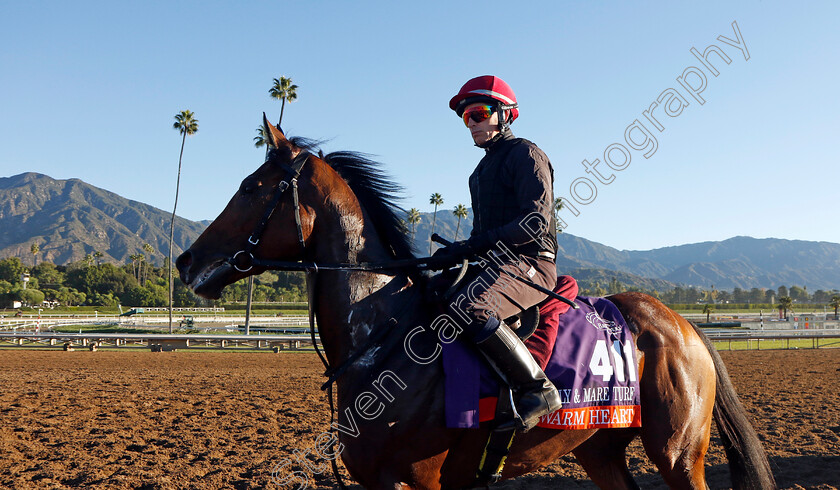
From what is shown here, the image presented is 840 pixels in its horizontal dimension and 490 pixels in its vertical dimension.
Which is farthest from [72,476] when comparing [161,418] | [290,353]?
[290,353]

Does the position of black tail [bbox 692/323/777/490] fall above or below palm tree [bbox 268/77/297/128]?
below

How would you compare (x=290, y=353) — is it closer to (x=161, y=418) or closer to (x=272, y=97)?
(x=161, y=418)

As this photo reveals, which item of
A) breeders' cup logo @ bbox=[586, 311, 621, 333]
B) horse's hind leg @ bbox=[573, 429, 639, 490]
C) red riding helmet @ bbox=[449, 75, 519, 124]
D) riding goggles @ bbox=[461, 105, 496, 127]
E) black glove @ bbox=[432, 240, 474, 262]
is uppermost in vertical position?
red riding helmet @ bbox=[449, 75, 519, 124]

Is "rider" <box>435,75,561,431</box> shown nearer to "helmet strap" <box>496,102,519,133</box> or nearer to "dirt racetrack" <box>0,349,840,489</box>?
"helmet strap" <box>496,102,519,133</box>

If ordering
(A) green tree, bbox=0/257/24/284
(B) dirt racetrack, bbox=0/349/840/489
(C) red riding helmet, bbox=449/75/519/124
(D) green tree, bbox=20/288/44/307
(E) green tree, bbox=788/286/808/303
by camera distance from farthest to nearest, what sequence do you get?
(E) green tree, bbox=788/286/808/303
(A) green tree, bbox=0/257/24/284
(D) green tree, bbox=20/288/44/307
(B) dirt racetrack, bbox=0/349/840/489
(C) red riding helmet, bbox=449/75/519/124

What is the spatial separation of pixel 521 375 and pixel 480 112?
162 cm

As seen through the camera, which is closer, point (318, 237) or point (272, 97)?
point (318, 237)

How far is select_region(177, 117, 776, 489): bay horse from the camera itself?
118 inches

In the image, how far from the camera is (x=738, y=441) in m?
3.83

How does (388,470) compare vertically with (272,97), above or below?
below

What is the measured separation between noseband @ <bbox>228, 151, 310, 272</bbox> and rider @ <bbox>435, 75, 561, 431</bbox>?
90 cm

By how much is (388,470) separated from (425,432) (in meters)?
0.27

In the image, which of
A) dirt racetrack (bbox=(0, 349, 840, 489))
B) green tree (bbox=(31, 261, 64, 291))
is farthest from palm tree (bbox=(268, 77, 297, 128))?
green tree (bbox=(31, 261, 64, 291))

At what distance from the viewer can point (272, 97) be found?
4034cm
